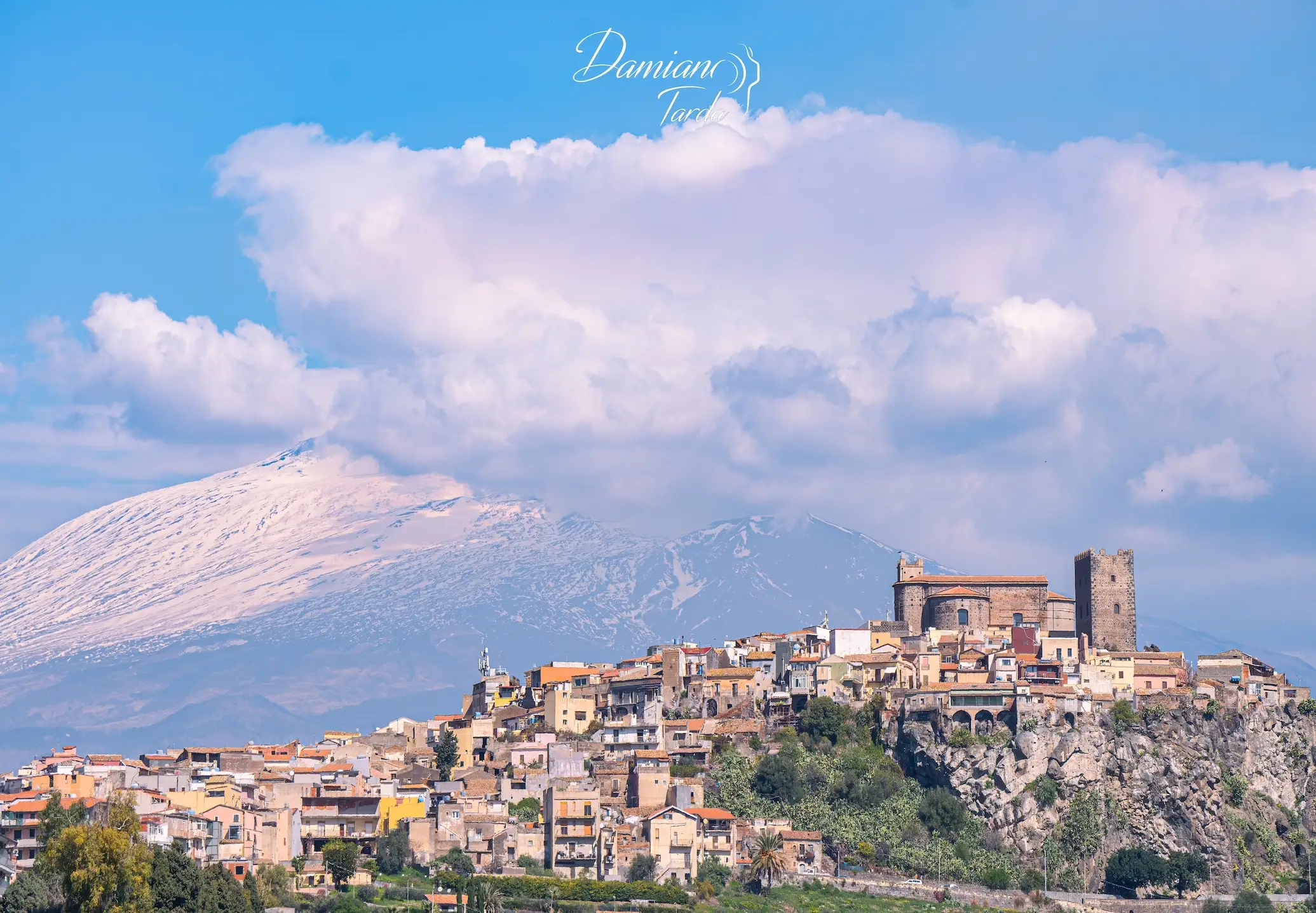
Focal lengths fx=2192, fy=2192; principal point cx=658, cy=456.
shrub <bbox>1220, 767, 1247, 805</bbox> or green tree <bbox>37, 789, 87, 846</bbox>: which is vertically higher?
shrub <bbox>1220, 767, 1247, 805</bbox>

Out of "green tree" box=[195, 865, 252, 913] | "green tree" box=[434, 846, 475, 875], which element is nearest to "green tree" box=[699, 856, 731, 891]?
"green tree" box=[434, 846, 475, 875]

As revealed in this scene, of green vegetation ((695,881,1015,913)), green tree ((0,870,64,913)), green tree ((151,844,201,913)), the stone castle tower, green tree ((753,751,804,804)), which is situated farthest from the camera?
the stone castle tower

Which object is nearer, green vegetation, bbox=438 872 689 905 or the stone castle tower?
green vegetation, bbox=438 872 689 905

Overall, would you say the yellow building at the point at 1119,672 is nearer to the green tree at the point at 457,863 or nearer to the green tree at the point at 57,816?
the green tree at the point at 457,863

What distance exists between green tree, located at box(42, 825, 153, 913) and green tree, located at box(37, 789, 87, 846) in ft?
19.3

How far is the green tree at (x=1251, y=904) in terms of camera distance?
97812mm

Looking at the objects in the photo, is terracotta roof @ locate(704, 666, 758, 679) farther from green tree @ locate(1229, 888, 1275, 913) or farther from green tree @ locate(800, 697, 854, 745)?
green tree @ locate(1229, 888, 1275, 913)

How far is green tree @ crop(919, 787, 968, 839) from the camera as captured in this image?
102875 millimetres

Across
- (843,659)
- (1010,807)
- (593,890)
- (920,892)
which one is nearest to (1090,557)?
(843,659)

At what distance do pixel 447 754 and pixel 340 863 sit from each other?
2236cm

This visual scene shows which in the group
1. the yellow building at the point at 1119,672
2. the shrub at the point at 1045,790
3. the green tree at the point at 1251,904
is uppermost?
the yellow building at the point at 1119,672

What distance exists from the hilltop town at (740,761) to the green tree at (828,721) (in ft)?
0.43

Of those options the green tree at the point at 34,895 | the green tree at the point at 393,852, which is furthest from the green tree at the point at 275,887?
the green tree at the point at 34,895

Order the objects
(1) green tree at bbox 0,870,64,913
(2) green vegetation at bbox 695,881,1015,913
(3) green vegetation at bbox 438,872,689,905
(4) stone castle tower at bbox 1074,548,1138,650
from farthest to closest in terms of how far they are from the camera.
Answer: (4) stone castle tower at bbox 1074,548,1138,650
(2) green vegetation at bbox 695,881,1015,913
(3) green vegetation at bbox 438,872,689,905
(1) green tree at bbox 0,870,64,913
